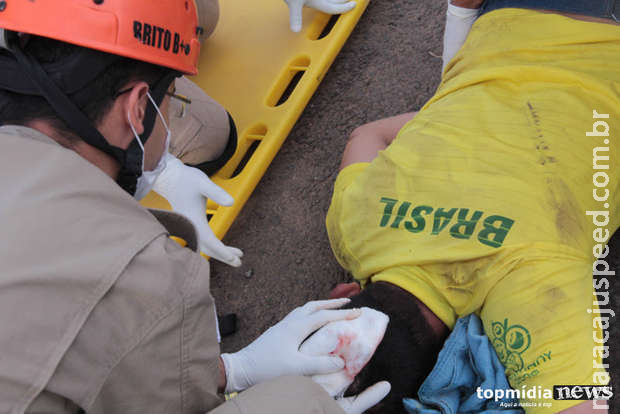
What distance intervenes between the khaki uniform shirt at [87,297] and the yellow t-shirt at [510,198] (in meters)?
0.73

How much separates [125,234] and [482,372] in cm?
104

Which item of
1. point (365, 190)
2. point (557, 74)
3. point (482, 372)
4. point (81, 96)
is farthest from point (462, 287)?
point (81, 96)

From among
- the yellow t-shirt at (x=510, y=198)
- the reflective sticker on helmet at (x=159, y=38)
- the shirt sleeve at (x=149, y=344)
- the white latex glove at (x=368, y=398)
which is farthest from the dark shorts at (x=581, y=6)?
the shirt sleeve at (x=149, y=344)

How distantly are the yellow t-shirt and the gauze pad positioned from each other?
0.19m

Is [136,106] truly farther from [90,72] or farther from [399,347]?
[399,347]

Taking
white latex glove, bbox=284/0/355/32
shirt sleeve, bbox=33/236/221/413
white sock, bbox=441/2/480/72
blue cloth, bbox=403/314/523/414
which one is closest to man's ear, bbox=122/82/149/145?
shirt sleeve, bbox=33/236/221/413

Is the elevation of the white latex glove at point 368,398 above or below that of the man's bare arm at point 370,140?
below

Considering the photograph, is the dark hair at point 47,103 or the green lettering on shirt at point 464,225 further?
the green lettering on shirt at point 464,225

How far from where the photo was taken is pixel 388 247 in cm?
167

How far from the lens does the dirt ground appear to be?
2.15 metres

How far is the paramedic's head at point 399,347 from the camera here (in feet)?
5.03

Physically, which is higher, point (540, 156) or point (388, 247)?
point (540, 156)

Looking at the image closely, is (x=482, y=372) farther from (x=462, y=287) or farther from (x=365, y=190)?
(x=365, y=190)

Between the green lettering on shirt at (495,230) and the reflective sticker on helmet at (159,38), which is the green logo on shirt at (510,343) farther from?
the reflective sticker on helmet at (159,38)
